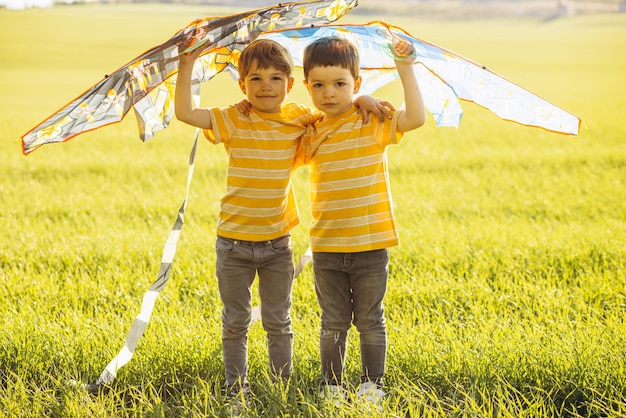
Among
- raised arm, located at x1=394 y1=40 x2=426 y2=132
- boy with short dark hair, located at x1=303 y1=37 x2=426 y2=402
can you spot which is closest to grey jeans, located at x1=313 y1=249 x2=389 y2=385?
boy with short dark hair, located at x1=303 y1=37 x2=426 y2=402

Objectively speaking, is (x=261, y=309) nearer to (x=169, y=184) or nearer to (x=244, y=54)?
(x=244, y=54)

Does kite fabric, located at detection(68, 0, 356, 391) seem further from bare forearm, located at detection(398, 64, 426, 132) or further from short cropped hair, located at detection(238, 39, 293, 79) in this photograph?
bare forearm, located at detection(398, 64, 426, 132)

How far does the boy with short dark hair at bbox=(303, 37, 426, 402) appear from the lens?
3.52 meters

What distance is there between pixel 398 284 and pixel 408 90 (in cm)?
220

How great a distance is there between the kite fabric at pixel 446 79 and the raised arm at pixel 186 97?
0.60 metres

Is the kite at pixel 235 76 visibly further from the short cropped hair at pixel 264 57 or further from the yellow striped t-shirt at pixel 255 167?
the yellow striped t-shirt at pixel 255 167

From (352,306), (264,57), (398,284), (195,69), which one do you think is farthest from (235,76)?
(398,284)

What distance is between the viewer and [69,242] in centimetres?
654

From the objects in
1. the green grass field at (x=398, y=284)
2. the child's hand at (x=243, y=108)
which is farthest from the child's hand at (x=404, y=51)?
the green grass field at (x=398, y=284)

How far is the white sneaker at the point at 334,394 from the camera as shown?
340 centimetres

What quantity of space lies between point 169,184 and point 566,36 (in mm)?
29177

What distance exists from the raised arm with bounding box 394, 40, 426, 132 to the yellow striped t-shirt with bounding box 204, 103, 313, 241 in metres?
0.55

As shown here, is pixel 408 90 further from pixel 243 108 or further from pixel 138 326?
pixel 138 326

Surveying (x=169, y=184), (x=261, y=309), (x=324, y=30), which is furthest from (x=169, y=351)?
(x=169, y=184)
